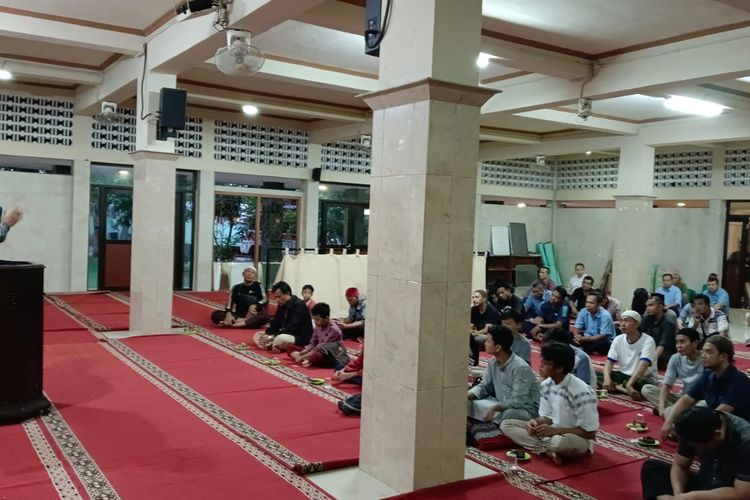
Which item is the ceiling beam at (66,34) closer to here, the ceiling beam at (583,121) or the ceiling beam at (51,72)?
the ceiling beam at (51,72)

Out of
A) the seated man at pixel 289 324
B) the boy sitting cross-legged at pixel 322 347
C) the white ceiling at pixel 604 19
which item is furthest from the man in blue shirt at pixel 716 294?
the seated man at pixel 289 324

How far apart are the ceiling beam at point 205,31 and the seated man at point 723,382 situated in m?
3.37

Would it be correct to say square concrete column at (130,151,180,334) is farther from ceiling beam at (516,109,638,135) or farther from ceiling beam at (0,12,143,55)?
ceiling beam at (516,109,638,135)

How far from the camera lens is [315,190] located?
42.9 feet

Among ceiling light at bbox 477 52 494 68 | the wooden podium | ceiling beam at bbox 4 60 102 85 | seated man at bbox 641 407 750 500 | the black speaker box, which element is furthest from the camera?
ceiling beam at bbox 4 60 102 85

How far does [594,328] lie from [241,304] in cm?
439

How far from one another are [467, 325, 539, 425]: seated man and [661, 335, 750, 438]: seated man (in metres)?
0.91

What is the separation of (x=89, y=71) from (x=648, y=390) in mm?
7758

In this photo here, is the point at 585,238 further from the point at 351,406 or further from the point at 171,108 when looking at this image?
the point at 351,406

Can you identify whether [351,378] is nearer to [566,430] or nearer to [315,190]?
[566,430]

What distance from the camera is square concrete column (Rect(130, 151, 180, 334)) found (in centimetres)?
747

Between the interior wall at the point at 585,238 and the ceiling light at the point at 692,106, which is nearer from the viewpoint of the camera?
the ceiling light at the point at 692,106

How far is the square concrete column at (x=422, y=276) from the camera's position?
3.28 metres

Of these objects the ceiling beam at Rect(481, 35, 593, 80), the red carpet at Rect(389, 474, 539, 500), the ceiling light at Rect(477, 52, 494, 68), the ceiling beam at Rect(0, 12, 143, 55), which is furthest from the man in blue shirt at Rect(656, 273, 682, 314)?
the ceiling beam at Rect(0, 12, 143, 55)
